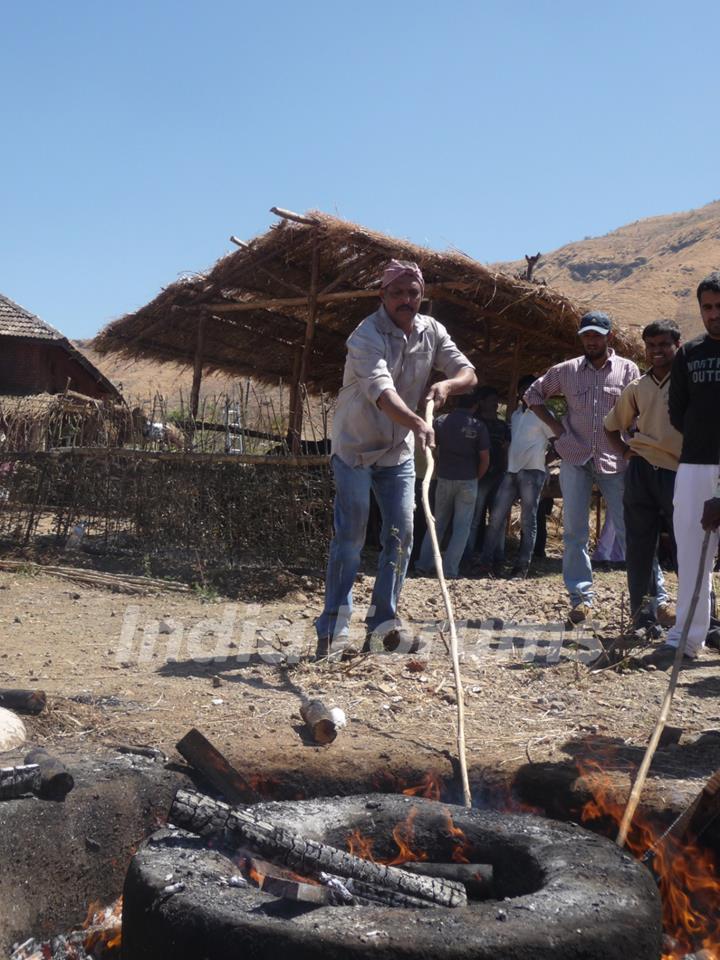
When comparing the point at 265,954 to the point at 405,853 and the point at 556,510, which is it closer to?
the point at 405,853

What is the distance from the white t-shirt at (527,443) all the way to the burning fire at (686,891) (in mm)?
6155

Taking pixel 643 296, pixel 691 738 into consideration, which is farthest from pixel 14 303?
pixel 643 296

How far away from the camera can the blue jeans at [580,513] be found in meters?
6.25

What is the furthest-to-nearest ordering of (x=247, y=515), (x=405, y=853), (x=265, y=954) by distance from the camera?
(x=247, y=515) → (x=405, y=853) → (x=265, y=954)

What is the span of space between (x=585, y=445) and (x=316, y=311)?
5.29m

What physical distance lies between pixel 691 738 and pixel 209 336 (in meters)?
9.65

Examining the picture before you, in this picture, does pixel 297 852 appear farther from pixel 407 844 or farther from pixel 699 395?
pixel 699 395

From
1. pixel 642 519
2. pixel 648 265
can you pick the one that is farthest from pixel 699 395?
pixel 648 265

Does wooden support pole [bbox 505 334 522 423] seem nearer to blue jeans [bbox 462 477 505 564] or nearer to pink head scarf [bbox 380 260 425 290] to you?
blue jeans [bbox 462 477 505 564]

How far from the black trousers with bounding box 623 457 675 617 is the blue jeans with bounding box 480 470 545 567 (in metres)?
Result: 3.30

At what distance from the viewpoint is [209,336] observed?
41.4ft

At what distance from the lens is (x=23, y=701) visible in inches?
153

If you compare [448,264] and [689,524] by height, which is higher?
[448,264]

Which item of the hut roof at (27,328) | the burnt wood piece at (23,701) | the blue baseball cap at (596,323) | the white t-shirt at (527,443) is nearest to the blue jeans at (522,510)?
the white t-shirt at (527,443)
